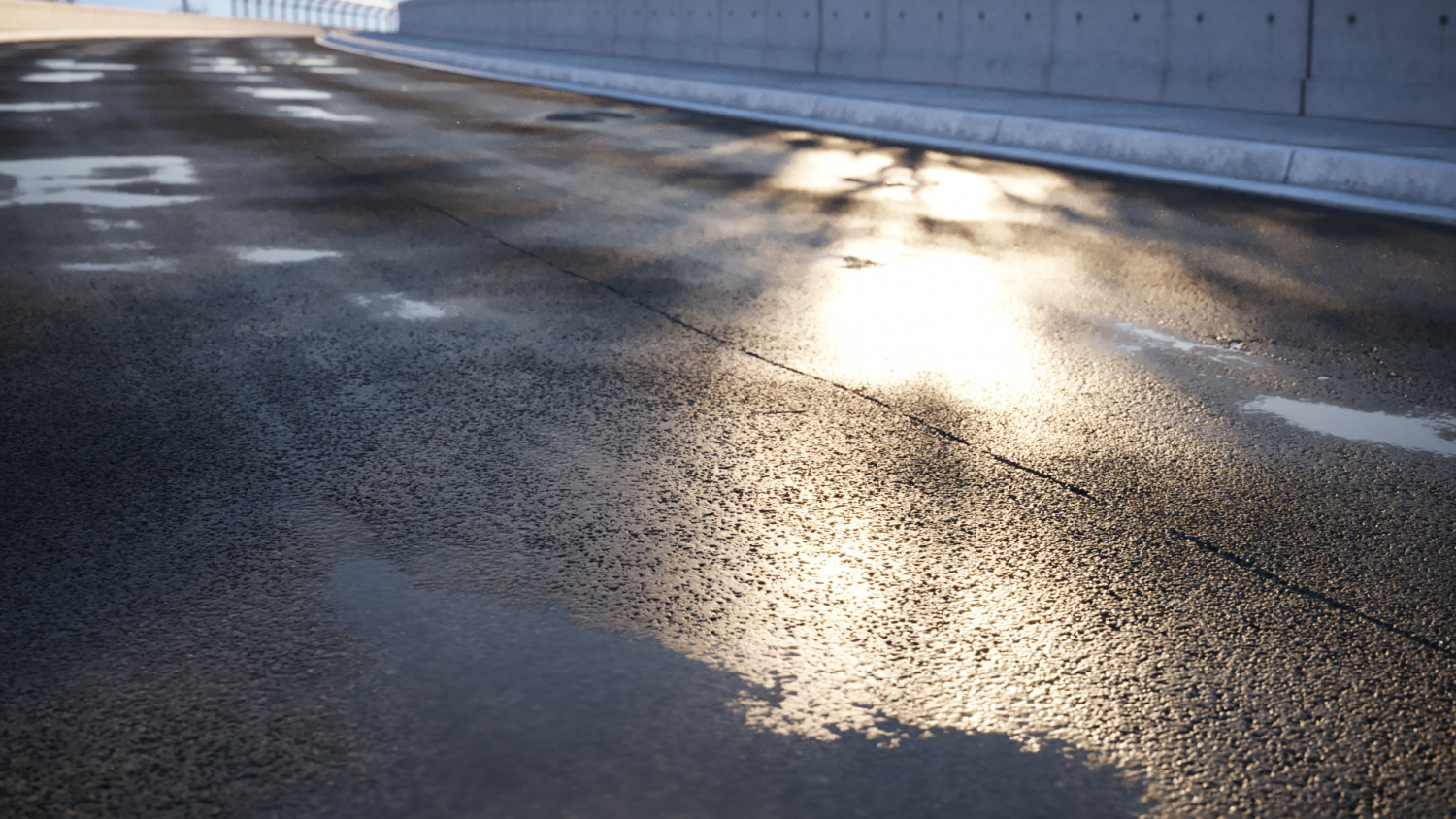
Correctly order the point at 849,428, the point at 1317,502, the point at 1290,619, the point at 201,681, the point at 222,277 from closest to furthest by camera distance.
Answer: the point at 201,681
the point at 1290,619
the point at 1317,502
the point at 849,428
the point at 222,277

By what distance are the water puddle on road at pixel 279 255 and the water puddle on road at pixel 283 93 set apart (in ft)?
48.0

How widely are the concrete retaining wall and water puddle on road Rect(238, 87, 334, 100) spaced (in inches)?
424

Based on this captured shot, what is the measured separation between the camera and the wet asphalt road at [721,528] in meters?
2.77

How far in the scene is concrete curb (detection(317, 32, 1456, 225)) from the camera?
11.2 metres

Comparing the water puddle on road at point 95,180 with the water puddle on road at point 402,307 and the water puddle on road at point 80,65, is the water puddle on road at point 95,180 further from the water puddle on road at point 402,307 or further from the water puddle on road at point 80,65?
the water puddle on road at point 80,65

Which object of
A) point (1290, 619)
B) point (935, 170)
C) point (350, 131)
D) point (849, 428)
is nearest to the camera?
point (1290, 619)

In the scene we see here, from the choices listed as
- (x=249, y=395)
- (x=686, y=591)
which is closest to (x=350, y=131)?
(x=249, y=395)

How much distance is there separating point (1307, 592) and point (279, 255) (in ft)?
23.0

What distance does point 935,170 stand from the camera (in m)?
13.6

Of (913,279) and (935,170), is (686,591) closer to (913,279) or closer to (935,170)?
(913,279)

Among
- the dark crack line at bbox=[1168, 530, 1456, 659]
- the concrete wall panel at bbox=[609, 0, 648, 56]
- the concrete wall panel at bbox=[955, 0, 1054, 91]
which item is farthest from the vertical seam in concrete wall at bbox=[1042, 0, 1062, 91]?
the dark crack line at bbox=[1168, 530, 1456, 659]

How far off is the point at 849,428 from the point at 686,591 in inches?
64.7

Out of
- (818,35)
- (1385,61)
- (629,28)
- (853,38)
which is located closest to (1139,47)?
(1385,61)

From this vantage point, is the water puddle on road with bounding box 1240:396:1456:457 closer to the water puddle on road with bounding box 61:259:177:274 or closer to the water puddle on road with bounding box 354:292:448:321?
the water puddle on road with bounding box 354:292:448:321
